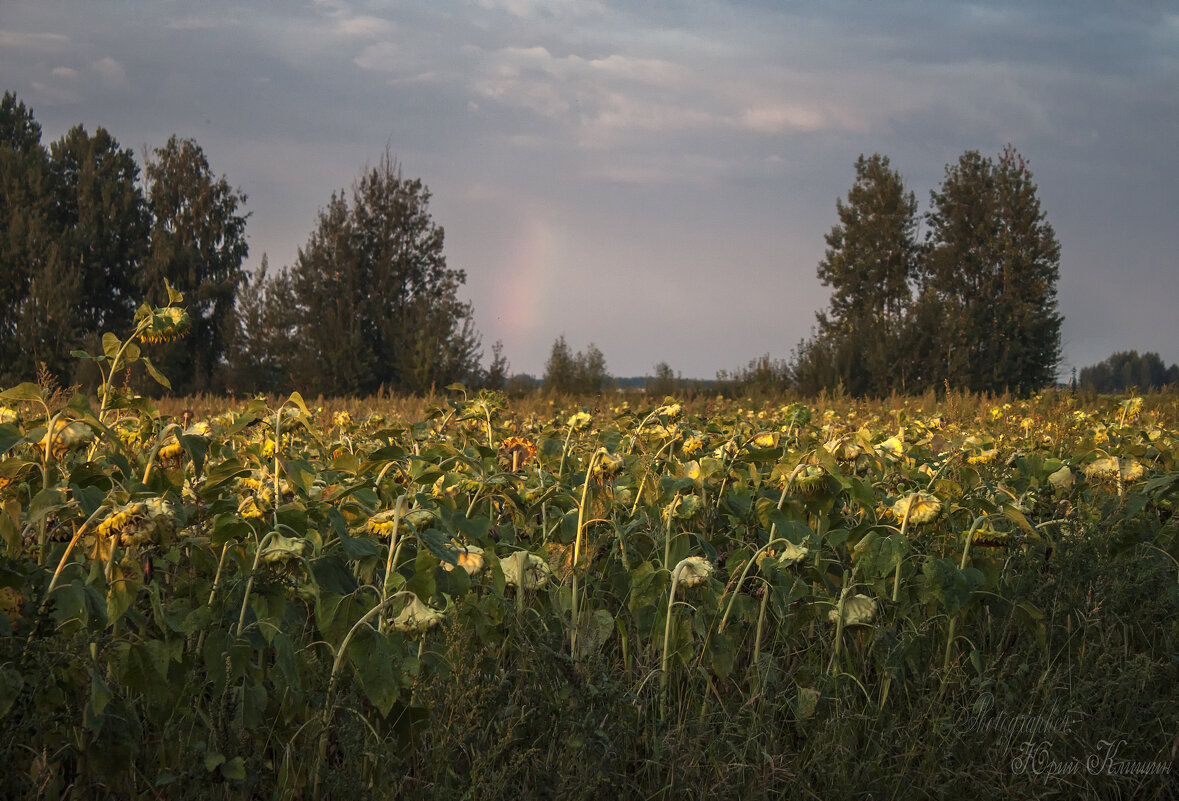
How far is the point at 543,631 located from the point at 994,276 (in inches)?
1502

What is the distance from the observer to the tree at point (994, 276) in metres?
30.8

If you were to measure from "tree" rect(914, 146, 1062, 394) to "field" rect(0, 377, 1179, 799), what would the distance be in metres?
27.9

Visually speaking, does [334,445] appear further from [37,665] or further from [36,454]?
[37,665]

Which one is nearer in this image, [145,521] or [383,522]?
[145,521]

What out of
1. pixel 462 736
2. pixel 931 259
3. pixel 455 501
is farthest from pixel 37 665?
pixel 931 259

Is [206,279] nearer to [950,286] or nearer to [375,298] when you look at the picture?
[375,298]

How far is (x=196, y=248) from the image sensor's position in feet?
119

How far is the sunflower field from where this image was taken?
1.75m

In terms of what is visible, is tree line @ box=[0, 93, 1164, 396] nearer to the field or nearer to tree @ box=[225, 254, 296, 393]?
tree @ box=[225, 254, 296, 393]

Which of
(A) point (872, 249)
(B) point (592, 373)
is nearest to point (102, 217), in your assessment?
(B) point (592, 373)

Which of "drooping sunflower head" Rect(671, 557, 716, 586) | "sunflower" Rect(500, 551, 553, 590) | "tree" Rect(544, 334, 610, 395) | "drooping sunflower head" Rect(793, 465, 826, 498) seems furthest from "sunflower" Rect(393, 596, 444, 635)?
"tree" Rect(544, 334, 610, 395)

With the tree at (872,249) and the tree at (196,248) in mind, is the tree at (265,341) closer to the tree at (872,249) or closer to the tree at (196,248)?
the tree at (196,248)

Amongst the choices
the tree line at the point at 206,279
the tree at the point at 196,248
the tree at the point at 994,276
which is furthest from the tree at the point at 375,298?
the tree at the point at 994,276

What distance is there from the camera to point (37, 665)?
1.64 m
